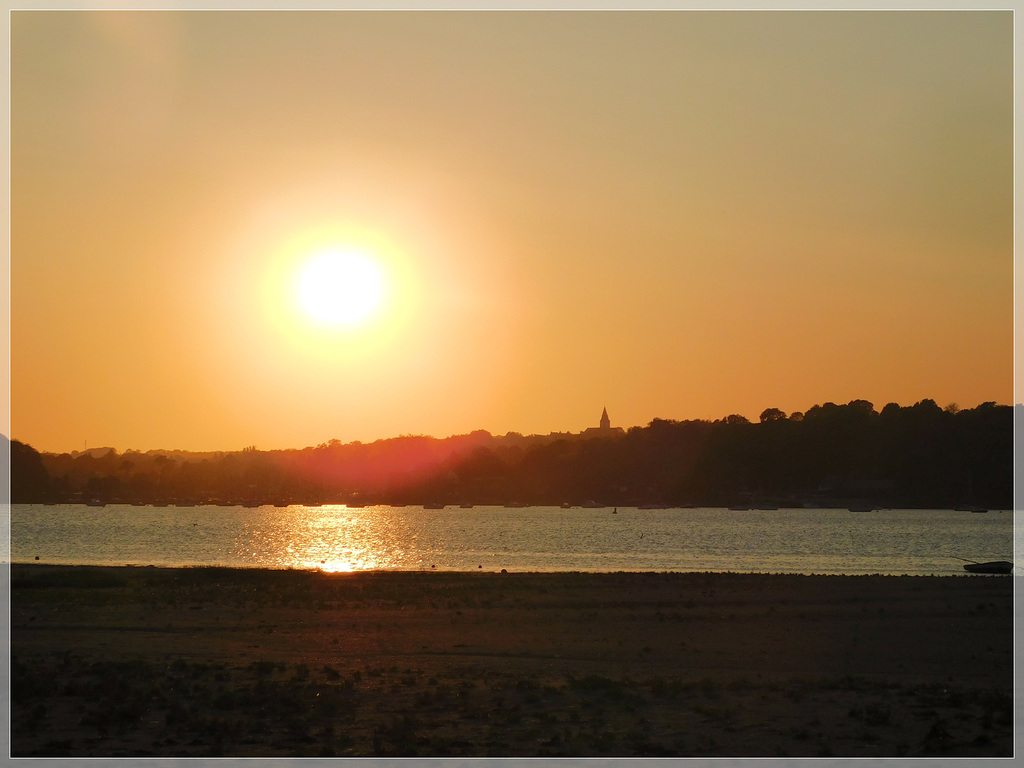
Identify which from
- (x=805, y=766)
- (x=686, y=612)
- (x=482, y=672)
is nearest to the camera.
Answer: (x=805, y=766)

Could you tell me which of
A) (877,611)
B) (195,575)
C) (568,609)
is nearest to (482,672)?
(568,609)

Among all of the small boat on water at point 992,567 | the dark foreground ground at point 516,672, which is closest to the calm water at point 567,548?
the small boat on water at point 992,567

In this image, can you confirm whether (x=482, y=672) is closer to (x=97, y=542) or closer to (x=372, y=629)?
(x=372, y=629)

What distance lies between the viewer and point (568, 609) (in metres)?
33.9

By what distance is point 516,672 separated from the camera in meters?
22.4

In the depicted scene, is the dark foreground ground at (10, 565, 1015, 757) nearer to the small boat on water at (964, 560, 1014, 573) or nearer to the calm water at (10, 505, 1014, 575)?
the small boat on water at (964, 560, 1014, 573)

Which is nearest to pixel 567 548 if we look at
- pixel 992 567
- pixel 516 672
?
pixel 992 567

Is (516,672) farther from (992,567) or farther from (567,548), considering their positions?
(567,548)

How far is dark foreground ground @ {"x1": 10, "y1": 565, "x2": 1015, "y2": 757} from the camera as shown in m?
16.4

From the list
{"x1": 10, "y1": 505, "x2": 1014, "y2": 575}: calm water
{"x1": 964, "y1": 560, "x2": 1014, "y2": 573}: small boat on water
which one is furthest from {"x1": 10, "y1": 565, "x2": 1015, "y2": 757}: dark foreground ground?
{"x1": 10, "y1": 505, "x2": 1014, "y2": 575}: calm water

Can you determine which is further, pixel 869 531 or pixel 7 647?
pixel 869 531

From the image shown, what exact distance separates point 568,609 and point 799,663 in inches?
451

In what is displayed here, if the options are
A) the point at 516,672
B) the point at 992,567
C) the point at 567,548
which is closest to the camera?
the point at 516,672

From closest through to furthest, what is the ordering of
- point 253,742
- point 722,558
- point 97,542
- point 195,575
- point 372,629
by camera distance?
point 253,742, point 372,629, point 195,575, point 722,558, point 97,542
